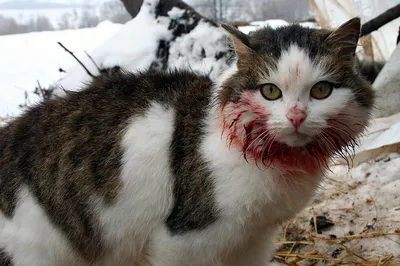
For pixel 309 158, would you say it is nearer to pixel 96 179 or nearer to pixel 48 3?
pixel 96 179

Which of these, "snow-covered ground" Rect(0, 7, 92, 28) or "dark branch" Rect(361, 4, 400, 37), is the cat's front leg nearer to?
"dark branch" Rect(361, 4, 400, 37)

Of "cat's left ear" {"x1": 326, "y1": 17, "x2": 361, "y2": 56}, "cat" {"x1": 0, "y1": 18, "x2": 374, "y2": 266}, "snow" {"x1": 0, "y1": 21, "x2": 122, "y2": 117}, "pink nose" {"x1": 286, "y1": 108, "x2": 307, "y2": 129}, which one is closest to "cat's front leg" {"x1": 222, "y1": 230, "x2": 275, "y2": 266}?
"cat" {"x1": 0, "y1": 18, "x2": 374, "y2": 266}

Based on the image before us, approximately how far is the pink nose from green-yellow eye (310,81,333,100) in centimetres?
10

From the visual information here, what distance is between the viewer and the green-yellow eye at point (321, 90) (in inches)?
50.5

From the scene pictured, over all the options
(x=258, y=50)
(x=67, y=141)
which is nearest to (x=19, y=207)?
(x=67, y=141)

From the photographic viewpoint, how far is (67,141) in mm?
1631

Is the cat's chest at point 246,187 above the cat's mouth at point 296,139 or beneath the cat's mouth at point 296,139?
beneath

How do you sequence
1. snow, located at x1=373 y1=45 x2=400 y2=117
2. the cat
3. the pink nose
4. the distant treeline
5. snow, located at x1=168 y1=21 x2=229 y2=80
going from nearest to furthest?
the pink nose → the cat → snow, located at x1=373 y1=45 x2=400 y2=117 → snow, located at x1=168 y1=21 x2=229 y2=80 → the distant treeline

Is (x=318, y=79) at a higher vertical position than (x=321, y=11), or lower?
higher

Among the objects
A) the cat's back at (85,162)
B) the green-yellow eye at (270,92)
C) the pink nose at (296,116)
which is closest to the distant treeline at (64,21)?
the cat's back at (85,162)

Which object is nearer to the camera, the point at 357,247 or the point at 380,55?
the point at 357,247

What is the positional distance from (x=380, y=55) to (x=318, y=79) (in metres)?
3.22

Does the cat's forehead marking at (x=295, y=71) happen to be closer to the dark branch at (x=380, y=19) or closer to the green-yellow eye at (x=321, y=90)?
the green-yellow eye at (x=321, y=90)

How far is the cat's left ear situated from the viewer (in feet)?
4.48
